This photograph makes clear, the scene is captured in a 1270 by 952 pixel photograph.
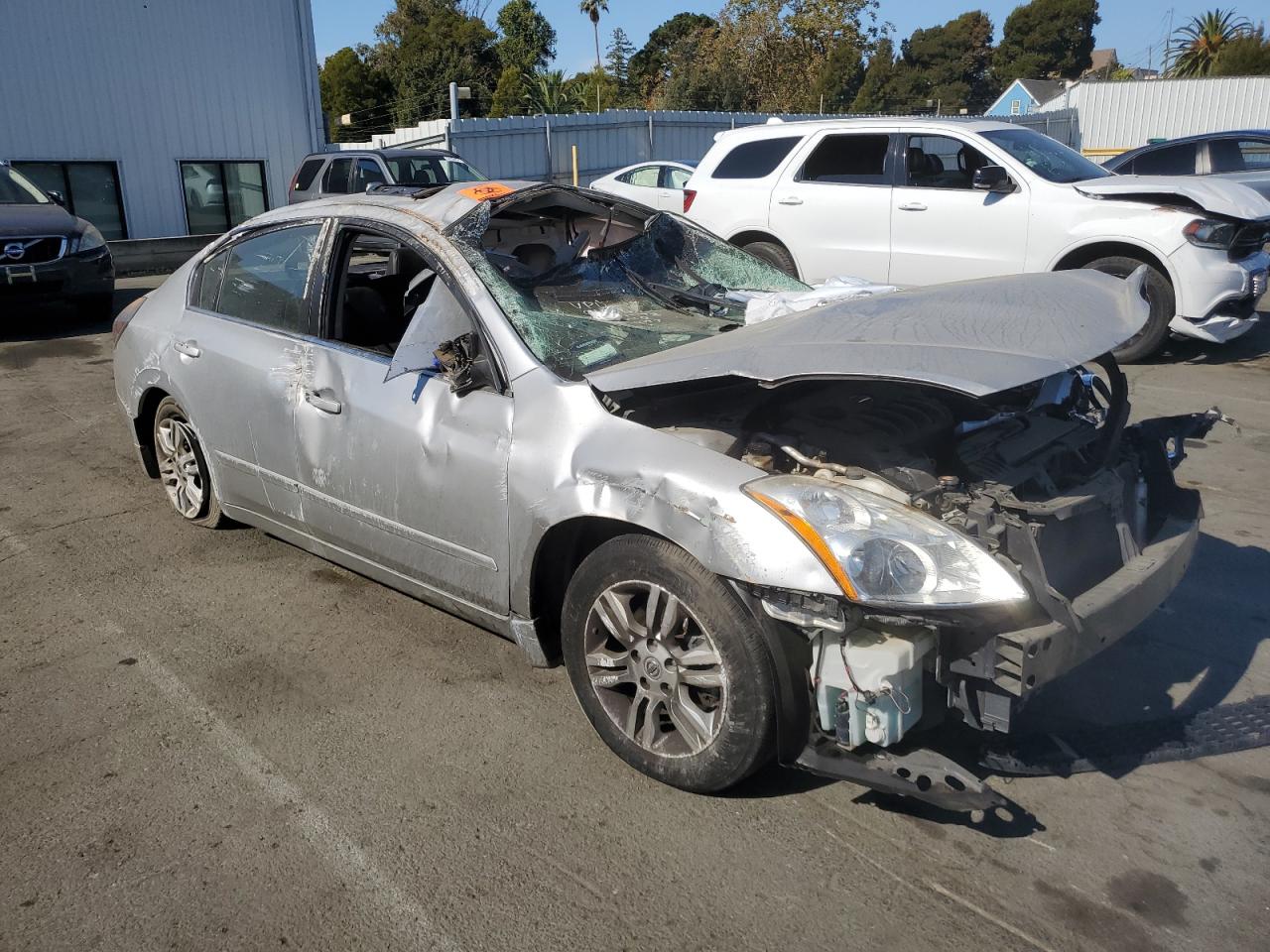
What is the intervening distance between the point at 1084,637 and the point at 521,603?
1.69m

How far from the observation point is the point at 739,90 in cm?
4281

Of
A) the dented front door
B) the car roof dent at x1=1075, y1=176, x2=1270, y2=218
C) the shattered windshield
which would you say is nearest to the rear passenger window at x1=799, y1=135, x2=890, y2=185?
the car roof dent at x1=1075, y1=176, x2=1270, y2=218

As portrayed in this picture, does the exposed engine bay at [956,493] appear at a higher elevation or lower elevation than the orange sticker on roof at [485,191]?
lower

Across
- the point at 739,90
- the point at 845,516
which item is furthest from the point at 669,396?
the point at 739,90

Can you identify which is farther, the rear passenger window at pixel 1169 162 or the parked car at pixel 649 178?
the parked car at pixel 649 178

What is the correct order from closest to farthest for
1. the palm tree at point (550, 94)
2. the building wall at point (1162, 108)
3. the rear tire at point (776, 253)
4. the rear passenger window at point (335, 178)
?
the rear tire at point (776, 253), the rear passenger window at point (335, 178), the building wall at point (1162, 108), the palm tree at point (550, 94)

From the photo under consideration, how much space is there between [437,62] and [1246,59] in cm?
3923

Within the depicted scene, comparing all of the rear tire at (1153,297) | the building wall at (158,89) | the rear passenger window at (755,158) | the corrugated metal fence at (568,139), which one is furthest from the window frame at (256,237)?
the building wall at (158,89)

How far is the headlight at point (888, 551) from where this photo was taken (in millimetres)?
2602

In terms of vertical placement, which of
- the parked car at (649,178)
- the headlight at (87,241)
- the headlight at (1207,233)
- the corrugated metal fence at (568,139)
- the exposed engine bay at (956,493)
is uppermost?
the corrugated metal fence at (568,139)

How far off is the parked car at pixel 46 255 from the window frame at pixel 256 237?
6.84m

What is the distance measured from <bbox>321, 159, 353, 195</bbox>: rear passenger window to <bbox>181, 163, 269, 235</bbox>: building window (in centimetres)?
635

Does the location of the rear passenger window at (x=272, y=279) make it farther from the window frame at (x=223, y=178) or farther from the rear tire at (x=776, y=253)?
the window frame at (x=223, y=178)

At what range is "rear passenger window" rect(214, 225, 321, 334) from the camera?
427cm
